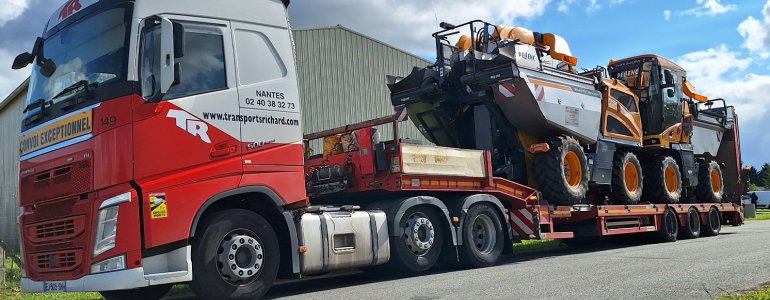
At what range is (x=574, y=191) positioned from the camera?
11547 mm

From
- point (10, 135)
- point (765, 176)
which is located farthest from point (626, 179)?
point (765, 176)

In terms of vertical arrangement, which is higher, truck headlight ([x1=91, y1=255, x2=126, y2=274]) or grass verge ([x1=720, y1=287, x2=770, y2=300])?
truck headlight ([x1=91, y1=255, x2=126, y2=274])

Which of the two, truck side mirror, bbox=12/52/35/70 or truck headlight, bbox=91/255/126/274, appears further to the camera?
truck side mirror, bbox=12/52/35/70

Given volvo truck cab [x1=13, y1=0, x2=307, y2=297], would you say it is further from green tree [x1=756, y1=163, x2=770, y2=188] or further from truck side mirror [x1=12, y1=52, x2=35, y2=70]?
green tree [x1=756, y1=163, x2=770, y2=188]

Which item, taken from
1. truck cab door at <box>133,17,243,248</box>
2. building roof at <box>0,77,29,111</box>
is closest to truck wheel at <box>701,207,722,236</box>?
truck cab door at <box>133,17,243,248</box>

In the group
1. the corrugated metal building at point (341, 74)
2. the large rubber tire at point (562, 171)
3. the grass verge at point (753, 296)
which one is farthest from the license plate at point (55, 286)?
the corrugated metal building at point (341, 74)

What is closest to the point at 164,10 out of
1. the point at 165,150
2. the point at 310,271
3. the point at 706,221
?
the point at 165,150

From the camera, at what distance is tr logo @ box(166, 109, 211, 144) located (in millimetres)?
6441

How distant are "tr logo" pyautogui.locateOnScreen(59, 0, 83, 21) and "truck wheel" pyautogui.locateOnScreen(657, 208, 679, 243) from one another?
12.0m

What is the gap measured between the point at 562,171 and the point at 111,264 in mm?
7622

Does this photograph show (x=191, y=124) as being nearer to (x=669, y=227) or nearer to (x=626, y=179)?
(x=626, y=179)

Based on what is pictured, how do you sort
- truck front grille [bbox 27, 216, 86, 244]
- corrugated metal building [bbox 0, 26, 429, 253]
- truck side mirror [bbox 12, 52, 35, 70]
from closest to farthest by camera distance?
truck front grille [bbox 27, 216, 86, 244], truck side mirror [bbox 12, 52, 35, 70], corrugated metal building [bbox 0, 26, 429, 253]

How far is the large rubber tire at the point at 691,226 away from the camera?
15047mm

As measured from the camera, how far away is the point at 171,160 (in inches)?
251
